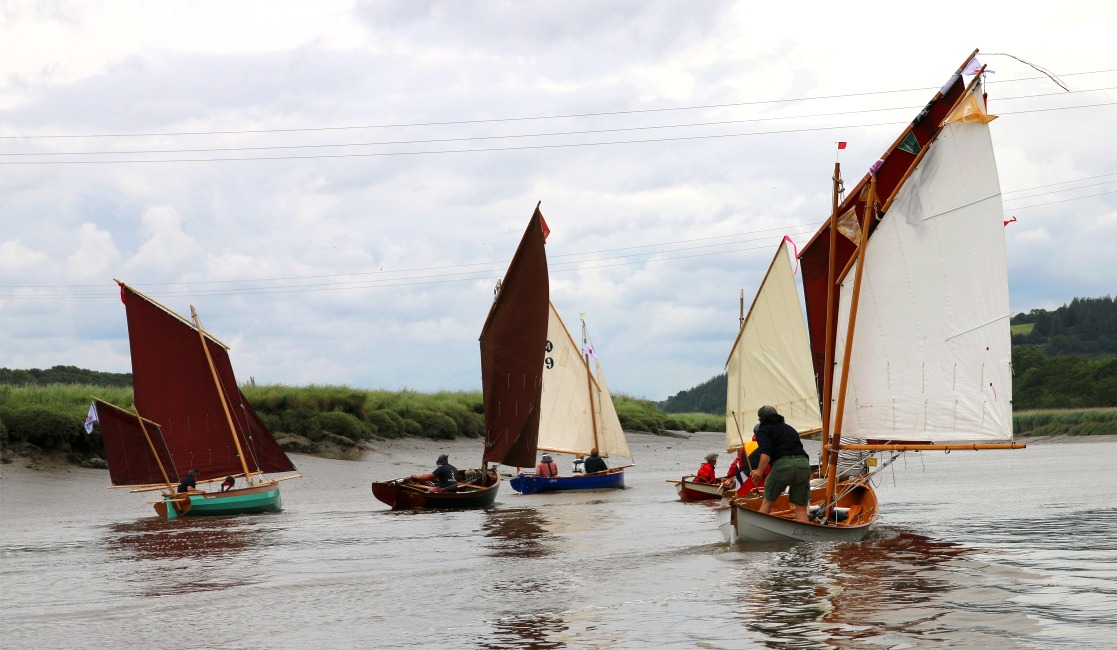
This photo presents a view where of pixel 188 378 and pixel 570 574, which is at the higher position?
pixel 188 378

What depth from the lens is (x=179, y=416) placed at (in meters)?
38.0

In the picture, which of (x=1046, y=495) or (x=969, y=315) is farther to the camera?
(x=1046, y=495)

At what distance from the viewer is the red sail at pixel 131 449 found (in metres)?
36.5

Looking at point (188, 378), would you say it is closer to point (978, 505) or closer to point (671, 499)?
point (671, 499)

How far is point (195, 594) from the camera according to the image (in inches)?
698

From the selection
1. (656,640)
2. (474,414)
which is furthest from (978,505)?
(474,414)

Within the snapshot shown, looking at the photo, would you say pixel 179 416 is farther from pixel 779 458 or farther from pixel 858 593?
pixel 858 593

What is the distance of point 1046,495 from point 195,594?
26.6 m

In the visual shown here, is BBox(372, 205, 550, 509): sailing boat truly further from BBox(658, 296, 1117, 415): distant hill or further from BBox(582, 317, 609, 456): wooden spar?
BBox(658, 296, 1117, 415): distant hill

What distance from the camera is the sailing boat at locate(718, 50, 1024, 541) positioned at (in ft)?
68.9

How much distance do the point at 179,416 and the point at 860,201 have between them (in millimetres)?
23311

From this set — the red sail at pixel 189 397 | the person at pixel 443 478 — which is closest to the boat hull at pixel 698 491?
the person at pixel 443 478

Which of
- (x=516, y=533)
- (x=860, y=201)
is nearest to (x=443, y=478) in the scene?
(x=516, y=533)

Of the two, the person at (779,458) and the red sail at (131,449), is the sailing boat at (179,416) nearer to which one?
the red sail at (131,449)
